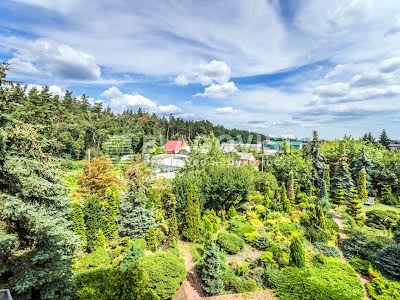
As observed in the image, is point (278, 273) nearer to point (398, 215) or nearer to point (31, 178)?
point (31, 178)

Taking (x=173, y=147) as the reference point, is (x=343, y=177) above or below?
below

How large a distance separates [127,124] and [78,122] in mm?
16255

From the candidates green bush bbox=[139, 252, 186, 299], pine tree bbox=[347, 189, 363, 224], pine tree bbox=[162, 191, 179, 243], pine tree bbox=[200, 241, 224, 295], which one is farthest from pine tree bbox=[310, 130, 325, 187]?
green bush bbox=[139, 252, 186, 299]

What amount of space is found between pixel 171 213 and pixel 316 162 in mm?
19424

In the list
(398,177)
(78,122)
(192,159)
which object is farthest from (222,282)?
(78,122)

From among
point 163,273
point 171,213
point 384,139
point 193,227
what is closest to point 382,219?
point 193,227

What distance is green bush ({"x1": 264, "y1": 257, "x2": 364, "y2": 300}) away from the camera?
30.4 ft

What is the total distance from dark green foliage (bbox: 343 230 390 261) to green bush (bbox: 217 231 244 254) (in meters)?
6.30

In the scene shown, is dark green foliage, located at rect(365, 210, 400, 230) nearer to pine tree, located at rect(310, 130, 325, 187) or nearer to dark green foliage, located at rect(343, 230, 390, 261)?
dark green foliage, located at rect(343, 230, 390, 261)

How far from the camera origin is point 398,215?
20766 mm

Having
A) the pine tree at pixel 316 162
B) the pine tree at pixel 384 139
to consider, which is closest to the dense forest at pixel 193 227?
the pine tree at pixel 316 162

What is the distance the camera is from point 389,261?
13.3m

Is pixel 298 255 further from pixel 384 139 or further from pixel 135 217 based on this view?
pixel 384 139

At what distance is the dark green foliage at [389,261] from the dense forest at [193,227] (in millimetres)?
53
